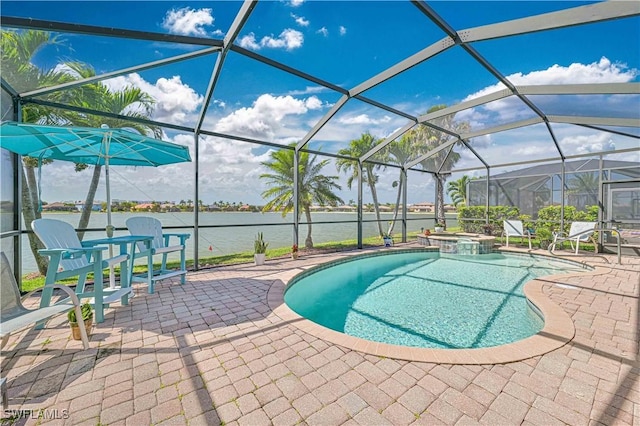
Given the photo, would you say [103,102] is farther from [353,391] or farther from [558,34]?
[558,34]

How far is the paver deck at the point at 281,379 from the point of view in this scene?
5.59 feet

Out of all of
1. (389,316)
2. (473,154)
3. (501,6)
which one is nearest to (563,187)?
(473,154)

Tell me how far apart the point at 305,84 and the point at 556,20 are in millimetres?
4237

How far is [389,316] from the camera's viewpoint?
13.5ft

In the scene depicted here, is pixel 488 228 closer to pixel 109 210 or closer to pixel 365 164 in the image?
pixel 365 164

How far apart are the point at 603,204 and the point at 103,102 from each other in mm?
15320

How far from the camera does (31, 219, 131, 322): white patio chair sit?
2807mm

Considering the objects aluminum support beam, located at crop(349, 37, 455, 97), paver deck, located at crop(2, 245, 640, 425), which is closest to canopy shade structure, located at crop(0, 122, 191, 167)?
paver deck, located at crop(2, 245, 640, 425)

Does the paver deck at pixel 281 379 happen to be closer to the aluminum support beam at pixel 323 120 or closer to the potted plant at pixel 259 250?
the potted plant at pixel 259 250

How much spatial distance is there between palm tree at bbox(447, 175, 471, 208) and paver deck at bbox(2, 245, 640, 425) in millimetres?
20636

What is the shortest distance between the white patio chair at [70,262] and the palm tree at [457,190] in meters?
23.0

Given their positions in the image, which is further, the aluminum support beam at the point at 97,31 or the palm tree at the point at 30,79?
the palm tree at the point at 30,79

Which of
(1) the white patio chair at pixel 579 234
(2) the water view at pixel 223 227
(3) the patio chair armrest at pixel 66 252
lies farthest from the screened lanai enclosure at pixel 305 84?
(3) the patio chair armrest at pixel 66 252

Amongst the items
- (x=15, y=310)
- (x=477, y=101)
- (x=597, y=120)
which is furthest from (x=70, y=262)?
(x=597, y=120)
